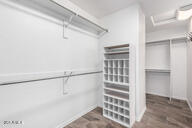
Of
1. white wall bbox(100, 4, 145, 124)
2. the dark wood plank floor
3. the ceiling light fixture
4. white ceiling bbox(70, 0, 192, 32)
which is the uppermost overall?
white ceiling bbox(70, 0, 192, 32)

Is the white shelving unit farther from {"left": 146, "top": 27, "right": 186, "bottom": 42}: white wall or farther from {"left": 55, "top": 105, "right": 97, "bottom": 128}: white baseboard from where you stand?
{"left": 146, "top": 27, "right": 186, "bottom": 42}: white wall

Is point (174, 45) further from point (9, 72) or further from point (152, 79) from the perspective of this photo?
point (9, 72)

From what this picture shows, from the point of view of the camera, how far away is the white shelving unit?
189 centimetres

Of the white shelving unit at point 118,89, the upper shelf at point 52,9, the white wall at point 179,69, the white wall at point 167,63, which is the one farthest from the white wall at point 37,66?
the white wall at point 179,69

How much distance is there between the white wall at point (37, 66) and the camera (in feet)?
3.82

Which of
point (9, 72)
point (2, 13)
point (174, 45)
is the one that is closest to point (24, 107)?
point (9, 72)

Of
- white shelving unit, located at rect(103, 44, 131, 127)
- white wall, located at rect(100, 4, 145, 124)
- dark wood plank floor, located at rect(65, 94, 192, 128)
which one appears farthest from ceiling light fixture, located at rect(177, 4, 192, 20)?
dark wood plank floor, located at rect(65, 94, 192, 128)

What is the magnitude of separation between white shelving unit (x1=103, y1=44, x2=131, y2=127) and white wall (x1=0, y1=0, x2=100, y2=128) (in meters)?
0.63

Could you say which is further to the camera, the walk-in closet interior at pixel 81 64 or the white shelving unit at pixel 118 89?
the white shelving unit at pixel 118 89

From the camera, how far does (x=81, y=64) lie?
2.18 metres

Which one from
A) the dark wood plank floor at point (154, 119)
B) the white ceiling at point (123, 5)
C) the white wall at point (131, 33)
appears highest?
the white ceiling at point (123, 5)

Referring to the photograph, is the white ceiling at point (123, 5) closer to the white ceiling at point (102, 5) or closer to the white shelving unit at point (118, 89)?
the white ceiling at point (102, 5)

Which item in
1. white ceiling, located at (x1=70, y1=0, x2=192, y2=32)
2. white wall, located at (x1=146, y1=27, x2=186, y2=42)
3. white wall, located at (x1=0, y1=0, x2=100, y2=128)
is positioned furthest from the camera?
white wall, located at (x1=146, y1=27, x2=186, y2=42)

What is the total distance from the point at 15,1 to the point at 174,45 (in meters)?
4.51
